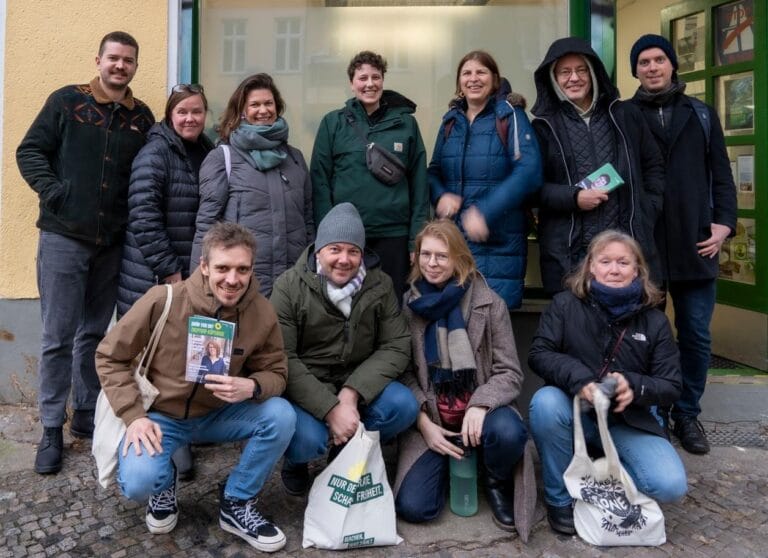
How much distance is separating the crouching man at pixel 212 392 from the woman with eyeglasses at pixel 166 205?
59 centimetres

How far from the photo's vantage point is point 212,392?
279 centimetres

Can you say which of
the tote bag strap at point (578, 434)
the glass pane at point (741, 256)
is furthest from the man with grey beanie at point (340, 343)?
the glass pane at point (741, 256)

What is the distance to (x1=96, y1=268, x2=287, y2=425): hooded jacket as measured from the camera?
2684 millimetres

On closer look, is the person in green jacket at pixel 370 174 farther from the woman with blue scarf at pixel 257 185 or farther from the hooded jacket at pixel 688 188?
the hooded jacket at pixel 688 188

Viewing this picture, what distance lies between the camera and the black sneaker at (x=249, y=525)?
274 cm

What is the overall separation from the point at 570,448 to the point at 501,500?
1.28ft

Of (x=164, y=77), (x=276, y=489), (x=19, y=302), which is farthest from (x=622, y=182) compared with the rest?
(x=19, y=302)

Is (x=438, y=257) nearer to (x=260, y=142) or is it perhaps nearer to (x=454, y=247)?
(x=454, y=247)

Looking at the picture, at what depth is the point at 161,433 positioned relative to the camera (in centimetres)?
272

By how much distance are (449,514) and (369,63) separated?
2.26m

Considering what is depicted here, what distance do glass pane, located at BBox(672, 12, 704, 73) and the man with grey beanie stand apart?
3.46 meters

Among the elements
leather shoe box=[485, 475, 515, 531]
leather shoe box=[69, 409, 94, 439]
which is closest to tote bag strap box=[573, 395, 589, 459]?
leather shoe box=[485, 475, 515, 531]

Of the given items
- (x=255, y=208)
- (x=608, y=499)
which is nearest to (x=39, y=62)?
(x=255, y=208)

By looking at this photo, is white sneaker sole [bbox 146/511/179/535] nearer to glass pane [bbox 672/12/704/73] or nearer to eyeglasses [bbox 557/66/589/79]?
eyeglasses [bbox 557/66/589/79]
